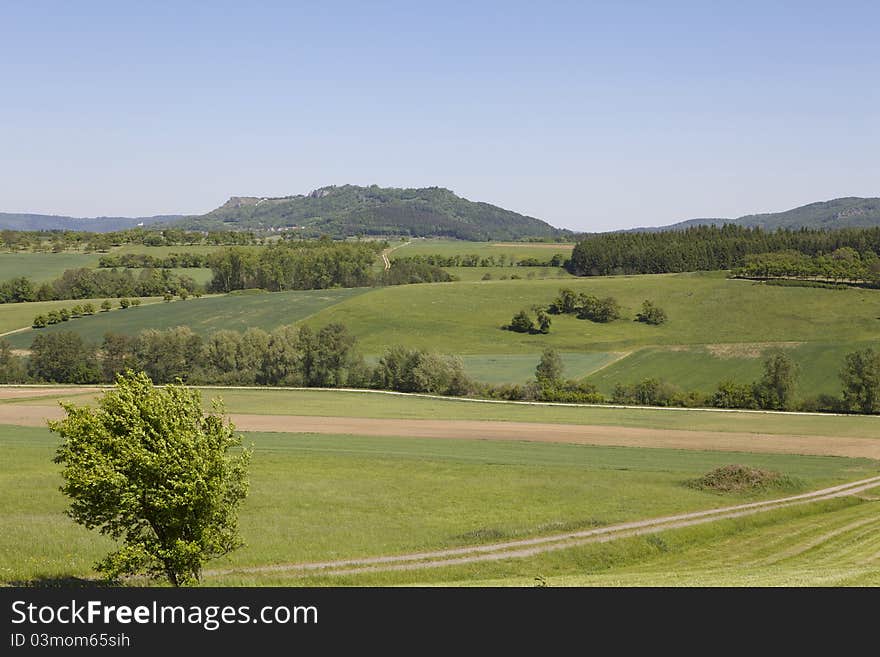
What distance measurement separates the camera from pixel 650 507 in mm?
45781

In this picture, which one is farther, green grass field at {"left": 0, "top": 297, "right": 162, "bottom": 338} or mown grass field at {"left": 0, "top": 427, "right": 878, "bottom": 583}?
green grass field at {"left": 0, "top": 297, "right": 162, "bottom": 338}

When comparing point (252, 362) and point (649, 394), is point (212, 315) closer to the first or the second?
point (252, 362)

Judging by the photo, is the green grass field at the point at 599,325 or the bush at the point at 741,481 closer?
the bush at the point at 741,481

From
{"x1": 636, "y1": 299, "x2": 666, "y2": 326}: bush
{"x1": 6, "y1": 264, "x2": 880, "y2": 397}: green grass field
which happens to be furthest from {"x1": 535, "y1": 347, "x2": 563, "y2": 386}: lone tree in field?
{"x1": 636, "y1": 299, "x2": 666, "y2": 326}: bush

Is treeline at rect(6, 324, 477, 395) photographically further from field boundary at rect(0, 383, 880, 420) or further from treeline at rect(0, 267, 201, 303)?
treeline at rect(0, 267, 201, 303)

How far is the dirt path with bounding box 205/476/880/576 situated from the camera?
33.5 metres

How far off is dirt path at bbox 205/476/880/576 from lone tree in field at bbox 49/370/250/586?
713 cm

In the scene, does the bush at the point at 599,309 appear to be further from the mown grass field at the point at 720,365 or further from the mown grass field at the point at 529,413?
the mown grass field at the point at 529,413

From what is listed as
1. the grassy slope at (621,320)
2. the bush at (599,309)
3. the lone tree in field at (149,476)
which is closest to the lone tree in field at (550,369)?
the grassy slope at (621,320)

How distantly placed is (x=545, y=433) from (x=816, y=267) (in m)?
122

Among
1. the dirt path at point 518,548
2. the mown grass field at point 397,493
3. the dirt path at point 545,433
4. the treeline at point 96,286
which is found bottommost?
the dirt path at point 545,433

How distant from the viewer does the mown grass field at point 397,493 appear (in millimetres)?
37250

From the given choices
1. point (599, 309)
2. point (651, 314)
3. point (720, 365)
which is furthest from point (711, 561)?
point (651, 314)

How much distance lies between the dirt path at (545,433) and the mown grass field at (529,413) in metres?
2.87
